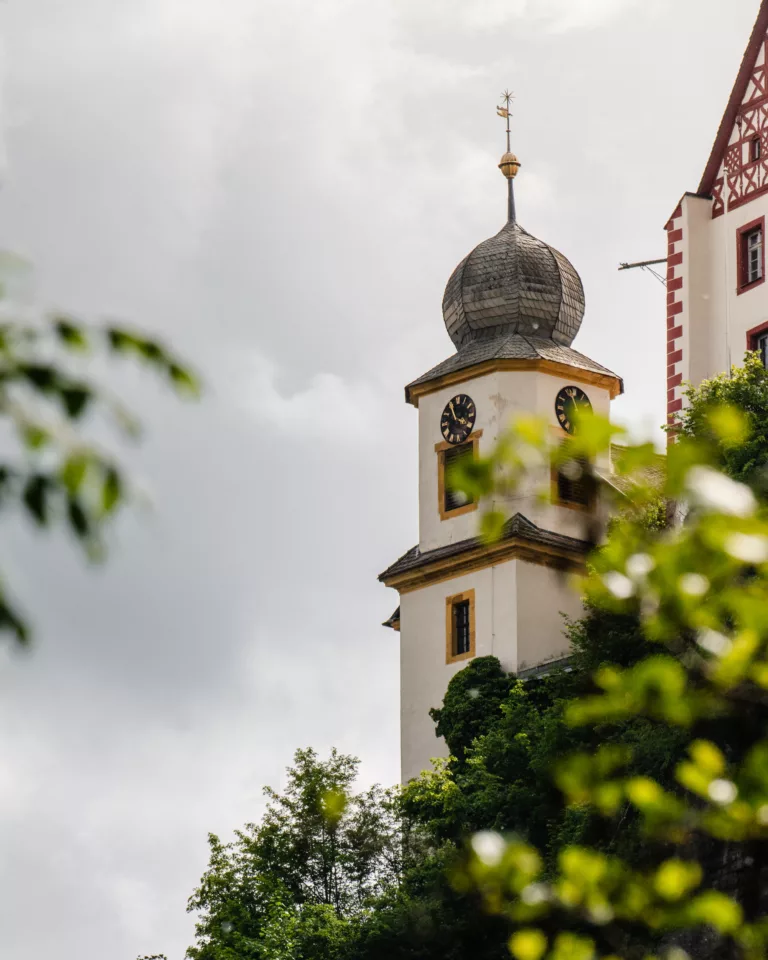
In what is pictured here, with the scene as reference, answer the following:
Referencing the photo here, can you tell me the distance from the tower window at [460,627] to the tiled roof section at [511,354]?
6.11 meters

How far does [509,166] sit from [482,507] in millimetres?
19410

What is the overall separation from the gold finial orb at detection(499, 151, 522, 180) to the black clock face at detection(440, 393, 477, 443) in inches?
424

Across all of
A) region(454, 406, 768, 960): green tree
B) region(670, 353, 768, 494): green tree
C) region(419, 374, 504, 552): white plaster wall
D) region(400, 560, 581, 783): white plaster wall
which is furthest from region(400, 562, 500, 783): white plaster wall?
region(454, 406, 768, 960): green tree

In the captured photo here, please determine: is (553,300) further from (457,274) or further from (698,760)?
(698,760)

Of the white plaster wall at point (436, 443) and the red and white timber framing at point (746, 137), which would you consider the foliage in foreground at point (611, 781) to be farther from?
the red and white timber framing at point (746, 137)

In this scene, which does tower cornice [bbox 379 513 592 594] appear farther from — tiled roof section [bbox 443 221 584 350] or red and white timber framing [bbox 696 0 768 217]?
red and white timber framing [bbox 696 0 768 217]

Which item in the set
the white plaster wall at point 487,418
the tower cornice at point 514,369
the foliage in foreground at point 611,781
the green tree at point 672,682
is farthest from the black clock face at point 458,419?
the green tree at point 672,682

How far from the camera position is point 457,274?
6300 cm

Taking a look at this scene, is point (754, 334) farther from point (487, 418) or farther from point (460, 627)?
point (487, 418)

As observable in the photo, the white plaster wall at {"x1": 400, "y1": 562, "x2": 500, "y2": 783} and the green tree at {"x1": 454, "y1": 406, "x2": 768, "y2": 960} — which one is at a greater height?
the white plaster wall at {"x1": 400, "y1": 562, "x2": 500, "y2": 783}

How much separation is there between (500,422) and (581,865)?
50.0m

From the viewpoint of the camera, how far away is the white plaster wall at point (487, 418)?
56.1m

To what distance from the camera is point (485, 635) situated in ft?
176

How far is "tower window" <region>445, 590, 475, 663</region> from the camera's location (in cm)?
5391
